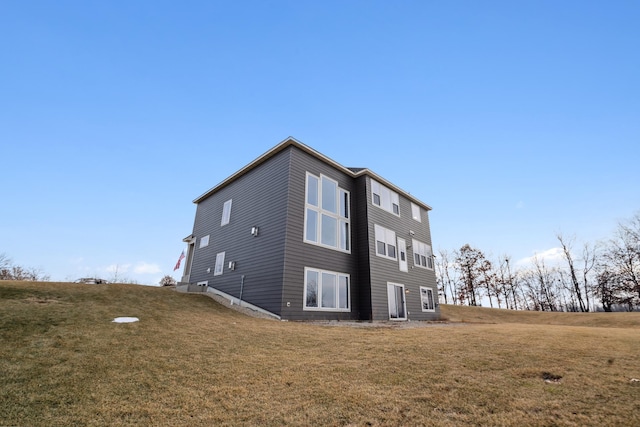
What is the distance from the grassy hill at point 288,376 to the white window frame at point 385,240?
27.9 feet

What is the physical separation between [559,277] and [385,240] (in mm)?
38233

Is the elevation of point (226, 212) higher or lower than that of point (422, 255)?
higher

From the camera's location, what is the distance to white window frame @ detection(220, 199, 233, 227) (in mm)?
16141

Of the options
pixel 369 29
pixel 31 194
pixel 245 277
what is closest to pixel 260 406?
pixel 245 277

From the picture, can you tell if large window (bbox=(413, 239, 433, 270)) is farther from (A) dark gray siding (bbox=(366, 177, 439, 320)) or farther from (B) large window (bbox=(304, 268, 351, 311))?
(B) large window (bbox=(304, 268, 351, 311))

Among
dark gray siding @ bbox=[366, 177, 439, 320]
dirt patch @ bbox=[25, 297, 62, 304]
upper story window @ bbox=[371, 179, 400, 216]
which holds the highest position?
upper story window @ bbox=[371, 179, 400, 216]

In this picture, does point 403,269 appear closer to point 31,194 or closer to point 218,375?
point 218,375

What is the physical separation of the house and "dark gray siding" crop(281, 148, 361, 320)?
5 cm

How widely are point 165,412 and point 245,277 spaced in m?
10.5

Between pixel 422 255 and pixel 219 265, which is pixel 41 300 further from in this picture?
pixel 422 255

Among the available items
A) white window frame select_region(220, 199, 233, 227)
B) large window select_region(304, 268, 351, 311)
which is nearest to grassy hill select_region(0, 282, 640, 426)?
large window select_region(304, 268, 351, 311)

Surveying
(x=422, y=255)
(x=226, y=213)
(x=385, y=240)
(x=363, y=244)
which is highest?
(x=226, y=213)

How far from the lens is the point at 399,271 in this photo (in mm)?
16547

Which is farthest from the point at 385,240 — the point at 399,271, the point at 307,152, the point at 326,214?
the point at 307,152
